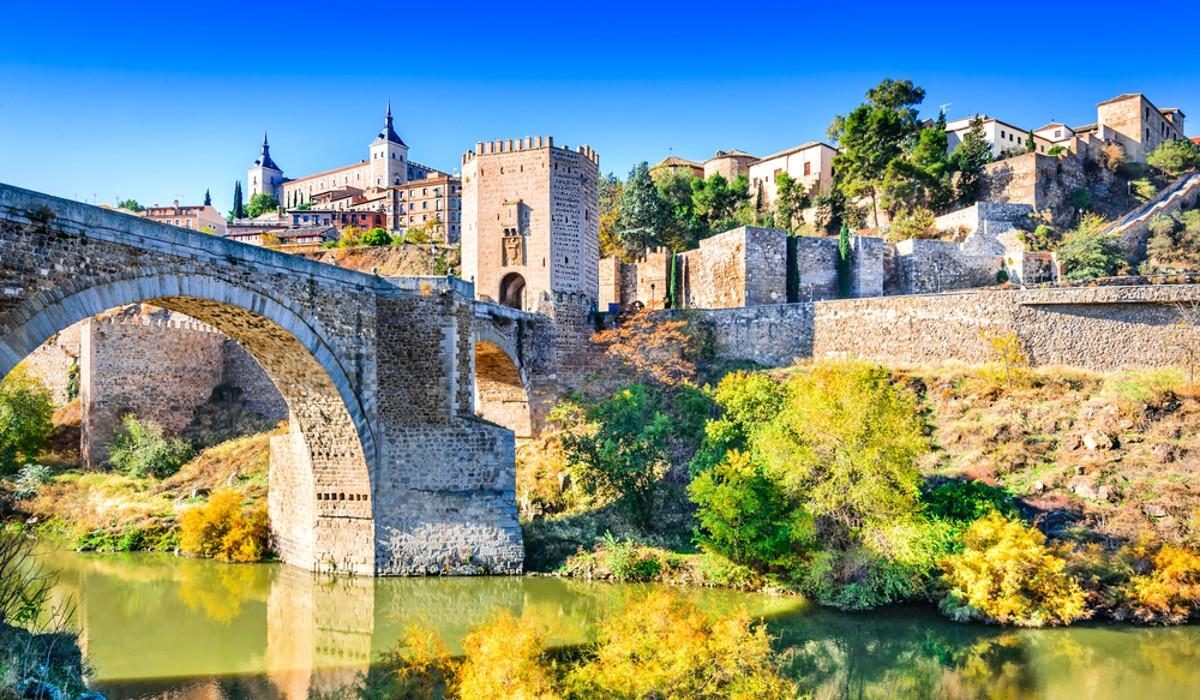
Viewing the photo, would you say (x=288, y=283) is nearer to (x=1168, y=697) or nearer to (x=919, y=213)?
(x=1168, y=697)

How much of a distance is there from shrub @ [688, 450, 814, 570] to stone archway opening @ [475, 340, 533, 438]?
9.09 meters

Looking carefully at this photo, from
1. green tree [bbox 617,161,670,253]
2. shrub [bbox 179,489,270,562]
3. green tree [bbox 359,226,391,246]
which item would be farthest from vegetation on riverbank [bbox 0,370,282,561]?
green tree [bbox 617,161,670,253]

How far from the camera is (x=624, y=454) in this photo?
714 inches

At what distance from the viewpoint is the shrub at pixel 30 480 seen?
22047 mm

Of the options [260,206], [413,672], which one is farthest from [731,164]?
[260,206]

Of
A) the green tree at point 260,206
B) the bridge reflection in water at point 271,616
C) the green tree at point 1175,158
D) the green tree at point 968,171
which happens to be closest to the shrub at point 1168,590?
the bridge reflection in water at point 271,616

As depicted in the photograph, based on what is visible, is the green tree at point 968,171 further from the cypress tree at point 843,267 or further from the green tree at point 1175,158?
the cypress tree at point 843,267

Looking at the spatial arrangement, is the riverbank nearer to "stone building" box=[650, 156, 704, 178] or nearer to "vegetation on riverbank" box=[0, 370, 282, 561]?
"vegetation on riverbank" box=[0, 370, 282, 561]

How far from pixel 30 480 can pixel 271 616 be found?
12227mm

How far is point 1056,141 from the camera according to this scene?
45.4m

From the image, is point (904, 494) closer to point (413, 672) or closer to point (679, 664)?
point (679, 664)

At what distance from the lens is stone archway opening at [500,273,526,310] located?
86.6 feet

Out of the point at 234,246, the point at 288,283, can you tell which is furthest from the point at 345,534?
the point at 234,246

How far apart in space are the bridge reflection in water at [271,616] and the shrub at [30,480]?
5.03 m
